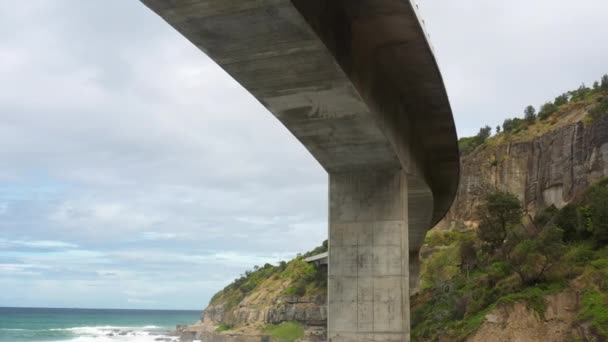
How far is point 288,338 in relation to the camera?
68500 millimetres

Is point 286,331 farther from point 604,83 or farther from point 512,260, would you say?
point 604,83

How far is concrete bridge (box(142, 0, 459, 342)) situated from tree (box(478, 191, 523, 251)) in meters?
25.8

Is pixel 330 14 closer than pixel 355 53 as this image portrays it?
Yes

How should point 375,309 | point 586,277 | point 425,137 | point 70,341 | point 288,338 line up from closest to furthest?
1. point 375,309
2. point 425,137
3. point 586,277
4. point 288,338
5. point 70,341

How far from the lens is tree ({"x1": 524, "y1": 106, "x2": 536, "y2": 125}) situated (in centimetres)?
7669

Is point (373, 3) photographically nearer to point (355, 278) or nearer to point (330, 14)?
point (330, 14)

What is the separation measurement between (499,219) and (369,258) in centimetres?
3267

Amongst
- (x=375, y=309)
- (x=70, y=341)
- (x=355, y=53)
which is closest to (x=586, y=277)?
(x=375, y=309)

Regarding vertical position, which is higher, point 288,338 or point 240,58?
point 240,58

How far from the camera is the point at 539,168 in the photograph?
67.2 metres

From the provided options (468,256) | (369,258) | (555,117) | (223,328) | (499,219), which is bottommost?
(223,328)

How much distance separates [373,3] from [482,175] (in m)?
67.9

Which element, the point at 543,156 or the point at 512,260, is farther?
the point at 543,156

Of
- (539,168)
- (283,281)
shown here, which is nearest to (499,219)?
(539,168)
